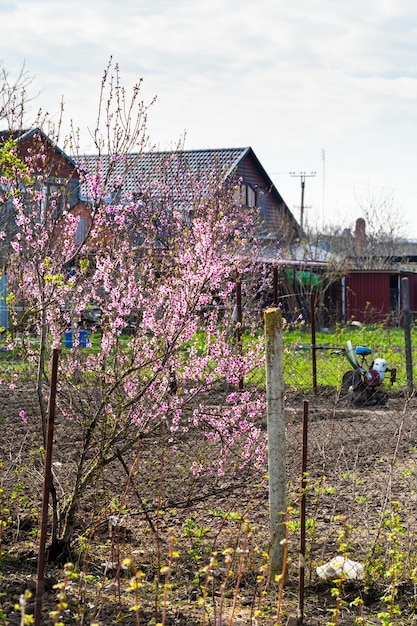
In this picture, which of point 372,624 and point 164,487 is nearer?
point 372,624

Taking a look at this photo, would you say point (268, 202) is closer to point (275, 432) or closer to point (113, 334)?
point (113, 334)

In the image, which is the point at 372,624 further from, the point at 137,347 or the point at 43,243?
the point at 43,243

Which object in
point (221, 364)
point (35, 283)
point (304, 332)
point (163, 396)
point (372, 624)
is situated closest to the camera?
point (372, 624)

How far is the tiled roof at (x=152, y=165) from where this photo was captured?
5.66 m

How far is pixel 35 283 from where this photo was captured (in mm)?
5270

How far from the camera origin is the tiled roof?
18.6 feet

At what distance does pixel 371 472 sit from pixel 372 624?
2.80 metres

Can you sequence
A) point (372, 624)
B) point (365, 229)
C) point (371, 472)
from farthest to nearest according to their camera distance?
point (365, 229) → point (371, 472) → point (372, 624)

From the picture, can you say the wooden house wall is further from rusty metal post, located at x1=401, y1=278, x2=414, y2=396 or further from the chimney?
rusty metal post, located at x1=401, y1=278, x2=414, y2=396

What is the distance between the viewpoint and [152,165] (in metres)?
10.1

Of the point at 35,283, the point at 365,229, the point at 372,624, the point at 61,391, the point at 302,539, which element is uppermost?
the point at 365,229

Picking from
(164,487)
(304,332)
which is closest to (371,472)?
(164,487)

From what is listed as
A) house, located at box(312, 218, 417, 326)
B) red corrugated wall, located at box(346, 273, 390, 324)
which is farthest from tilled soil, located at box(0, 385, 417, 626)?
red corrugated wall, located at box(346, 273, 390, 324)

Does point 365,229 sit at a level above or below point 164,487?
above
